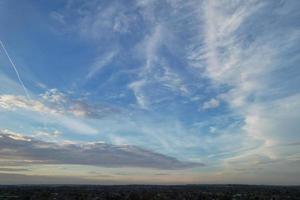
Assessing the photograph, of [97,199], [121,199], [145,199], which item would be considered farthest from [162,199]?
[97,199]

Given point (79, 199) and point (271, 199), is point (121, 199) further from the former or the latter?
point (271, 199)

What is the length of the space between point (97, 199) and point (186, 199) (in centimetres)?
2070

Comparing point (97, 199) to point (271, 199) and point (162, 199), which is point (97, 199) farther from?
point (271, 199)

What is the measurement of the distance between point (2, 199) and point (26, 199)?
538 cm

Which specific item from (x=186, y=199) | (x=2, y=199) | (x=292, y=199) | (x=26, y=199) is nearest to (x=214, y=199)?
(x=186, y=199)

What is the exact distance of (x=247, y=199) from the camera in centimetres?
8275

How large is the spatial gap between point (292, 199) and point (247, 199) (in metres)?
11.4

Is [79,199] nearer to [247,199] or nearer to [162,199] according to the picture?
[162,199]

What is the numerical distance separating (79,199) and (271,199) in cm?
4517

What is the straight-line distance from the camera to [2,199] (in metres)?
82.4

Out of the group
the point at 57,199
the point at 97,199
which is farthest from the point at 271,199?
the point at 57,199

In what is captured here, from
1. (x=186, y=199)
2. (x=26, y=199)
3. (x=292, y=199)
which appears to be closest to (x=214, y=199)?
(x=186, y=199)

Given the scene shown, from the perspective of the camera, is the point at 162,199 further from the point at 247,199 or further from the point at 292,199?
the point at 292,199

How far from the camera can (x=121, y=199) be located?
Result: 270ft
